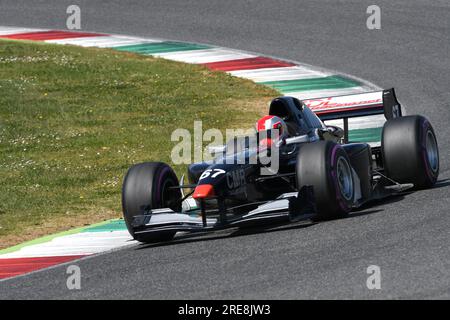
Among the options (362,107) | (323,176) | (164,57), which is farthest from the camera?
(164,57)

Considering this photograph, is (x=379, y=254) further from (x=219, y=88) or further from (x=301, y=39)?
(x=301, y=39)

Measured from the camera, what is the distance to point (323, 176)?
30.9ft

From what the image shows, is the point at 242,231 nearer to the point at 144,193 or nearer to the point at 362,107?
the point at 144,193

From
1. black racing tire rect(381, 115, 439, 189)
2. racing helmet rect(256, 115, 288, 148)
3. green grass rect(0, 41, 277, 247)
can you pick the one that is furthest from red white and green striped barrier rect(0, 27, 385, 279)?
black racing tire rect(381, 115, 439, 189)

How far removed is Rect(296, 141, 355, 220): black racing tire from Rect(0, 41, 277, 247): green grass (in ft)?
10.8

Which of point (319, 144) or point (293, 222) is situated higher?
point (319, 144)

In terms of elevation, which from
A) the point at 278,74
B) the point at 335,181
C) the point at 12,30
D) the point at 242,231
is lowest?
the point at 242,231

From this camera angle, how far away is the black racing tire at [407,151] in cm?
1064

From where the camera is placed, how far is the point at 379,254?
8.20 meters

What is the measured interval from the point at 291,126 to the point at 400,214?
1.59 m

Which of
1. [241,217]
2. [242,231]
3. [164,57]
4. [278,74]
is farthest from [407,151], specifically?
[164,57]

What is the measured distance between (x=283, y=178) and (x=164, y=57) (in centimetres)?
1070

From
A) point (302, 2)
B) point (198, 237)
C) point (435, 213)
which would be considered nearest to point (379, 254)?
point (435, 213)

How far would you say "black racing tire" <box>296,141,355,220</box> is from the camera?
9.42 meters
